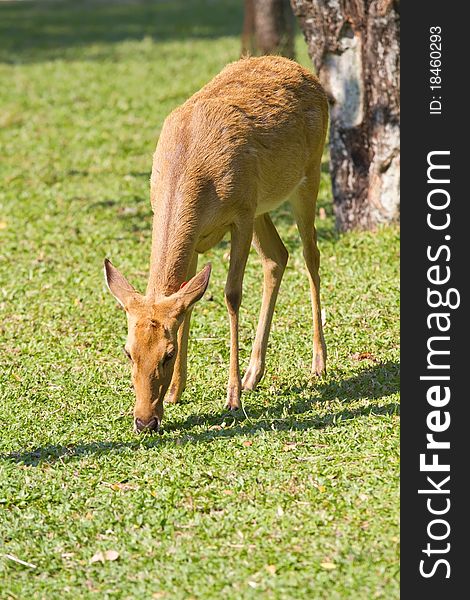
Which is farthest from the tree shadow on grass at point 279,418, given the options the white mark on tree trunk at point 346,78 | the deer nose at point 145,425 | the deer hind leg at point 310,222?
the white mark on tree trunk at point 346,78

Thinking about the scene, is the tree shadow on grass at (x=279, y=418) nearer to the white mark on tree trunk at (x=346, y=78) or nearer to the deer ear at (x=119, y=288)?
the deer ear at (x=119, y=288)

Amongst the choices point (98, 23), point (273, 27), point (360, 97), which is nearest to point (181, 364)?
point (360, 97)

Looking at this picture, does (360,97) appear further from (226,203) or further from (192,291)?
(192,291)

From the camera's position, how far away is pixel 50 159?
1373 centimetres

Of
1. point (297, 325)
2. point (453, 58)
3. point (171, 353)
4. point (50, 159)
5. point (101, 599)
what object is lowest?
point (101, 599)

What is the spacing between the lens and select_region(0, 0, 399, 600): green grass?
505cm

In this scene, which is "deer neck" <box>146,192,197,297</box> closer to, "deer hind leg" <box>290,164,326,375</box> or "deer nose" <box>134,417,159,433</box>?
"deer nose" <box>134,417,159,433</box>

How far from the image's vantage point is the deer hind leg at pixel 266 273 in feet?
24.3

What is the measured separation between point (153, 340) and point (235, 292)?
1050 mm

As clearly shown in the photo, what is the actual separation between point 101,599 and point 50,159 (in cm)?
952

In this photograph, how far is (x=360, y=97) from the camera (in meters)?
9.96

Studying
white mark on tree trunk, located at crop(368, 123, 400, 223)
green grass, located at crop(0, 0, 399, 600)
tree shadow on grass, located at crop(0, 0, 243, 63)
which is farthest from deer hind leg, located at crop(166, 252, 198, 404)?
tree shadow on grass, located at crop(0, 0, 243, 63)

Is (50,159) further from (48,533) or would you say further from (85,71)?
(48,533)

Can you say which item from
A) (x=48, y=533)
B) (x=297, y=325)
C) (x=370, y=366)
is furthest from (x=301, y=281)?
(x=48, y=533)
